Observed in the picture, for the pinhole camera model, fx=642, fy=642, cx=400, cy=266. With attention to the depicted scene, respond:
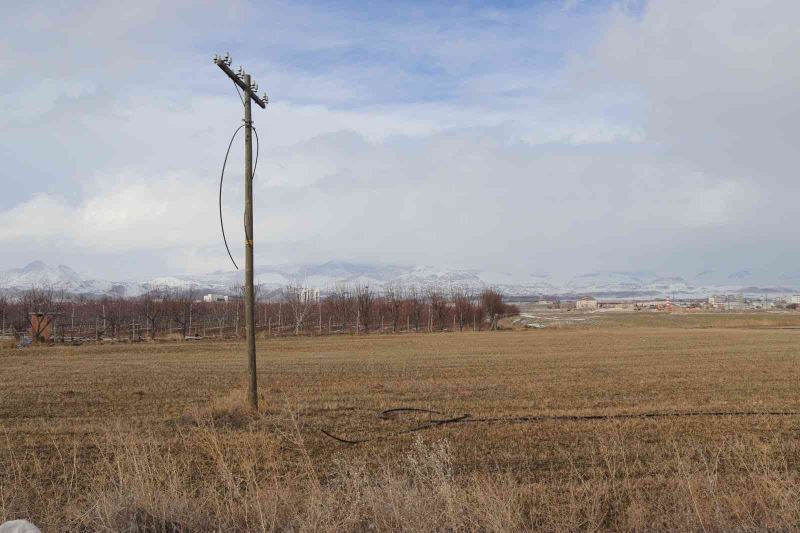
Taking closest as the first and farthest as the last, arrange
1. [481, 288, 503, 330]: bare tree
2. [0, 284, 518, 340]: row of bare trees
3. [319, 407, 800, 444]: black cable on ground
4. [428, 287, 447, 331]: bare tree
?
[319, 407, 800, 444]: black cable on ground < [0, 284, 518, 340]: row of bare trees < [428, 287, 447, 331]: bare tree < [481, 288, 503, 330]: bare tree

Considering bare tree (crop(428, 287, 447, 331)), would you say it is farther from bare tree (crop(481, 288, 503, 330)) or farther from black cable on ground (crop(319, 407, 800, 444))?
black cable on ground (crop(319, 407, 800, 444))

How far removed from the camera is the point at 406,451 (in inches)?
403

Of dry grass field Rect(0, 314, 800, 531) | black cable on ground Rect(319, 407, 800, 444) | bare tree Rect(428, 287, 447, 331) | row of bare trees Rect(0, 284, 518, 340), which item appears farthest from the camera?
bare tree Rect(428, 287, 447, 331)

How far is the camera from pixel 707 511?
6.17 metres

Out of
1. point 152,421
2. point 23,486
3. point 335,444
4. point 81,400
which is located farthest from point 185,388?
point 23,486

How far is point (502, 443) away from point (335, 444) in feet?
9.18

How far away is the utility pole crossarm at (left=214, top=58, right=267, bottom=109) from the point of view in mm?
13077

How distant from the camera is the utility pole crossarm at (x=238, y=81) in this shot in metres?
13.1

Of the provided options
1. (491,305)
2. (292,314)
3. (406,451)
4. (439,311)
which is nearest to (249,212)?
(406,451)

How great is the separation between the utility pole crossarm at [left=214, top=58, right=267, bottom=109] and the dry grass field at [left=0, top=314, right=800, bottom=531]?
6.64m

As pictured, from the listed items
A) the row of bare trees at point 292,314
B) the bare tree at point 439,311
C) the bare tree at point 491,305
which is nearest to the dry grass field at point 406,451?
the row of bare trees at point 292,314

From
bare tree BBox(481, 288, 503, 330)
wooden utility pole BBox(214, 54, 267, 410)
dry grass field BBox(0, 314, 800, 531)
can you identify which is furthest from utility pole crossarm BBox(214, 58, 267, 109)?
bare tree BBox(481, 288, 503, 330)

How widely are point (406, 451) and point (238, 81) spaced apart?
27.9 ft

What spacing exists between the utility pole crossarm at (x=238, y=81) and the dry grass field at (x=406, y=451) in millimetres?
6644
